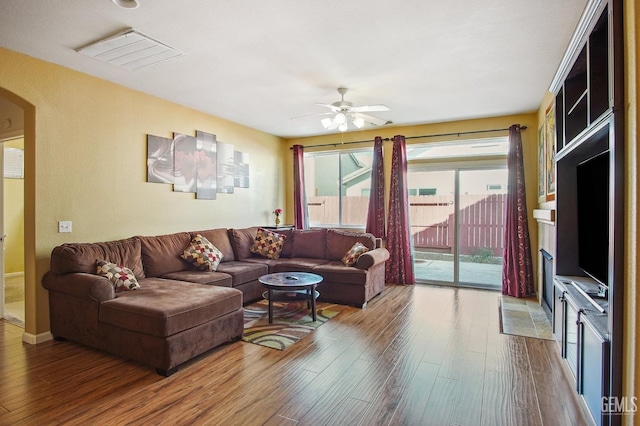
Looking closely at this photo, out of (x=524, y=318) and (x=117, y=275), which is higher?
(x=117, y=275)

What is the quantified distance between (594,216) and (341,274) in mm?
2915

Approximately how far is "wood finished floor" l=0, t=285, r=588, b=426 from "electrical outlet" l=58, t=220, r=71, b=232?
44.1 inches

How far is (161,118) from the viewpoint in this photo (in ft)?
15.1

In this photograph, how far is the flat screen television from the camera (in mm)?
2213

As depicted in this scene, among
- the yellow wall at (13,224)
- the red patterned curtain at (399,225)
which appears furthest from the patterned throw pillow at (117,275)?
the yellow wall at (13,224)

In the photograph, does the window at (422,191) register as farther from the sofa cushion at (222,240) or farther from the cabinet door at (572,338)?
the cabinet door at (572,338)

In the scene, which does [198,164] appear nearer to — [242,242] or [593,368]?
[242,242]

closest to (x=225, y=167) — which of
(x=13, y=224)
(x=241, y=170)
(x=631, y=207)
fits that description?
(x=241, y=170)

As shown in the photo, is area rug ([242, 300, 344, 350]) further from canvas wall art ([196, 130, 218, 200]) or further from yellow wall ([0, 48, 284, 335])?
canvas wall art ([196, 130, 218, 200])

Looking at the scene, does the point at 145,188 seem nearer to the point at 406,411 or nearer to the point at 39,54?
A: the point at 39,54

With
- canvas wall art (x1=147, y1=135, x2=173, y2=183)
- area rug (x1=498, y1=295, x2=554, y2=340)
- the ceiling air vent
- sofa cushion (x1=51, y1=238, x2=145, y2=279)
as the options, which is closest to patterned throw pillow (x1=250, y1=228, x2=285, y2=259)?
canvas wall art (x1=147, y1=135, x2=173, y2=183)

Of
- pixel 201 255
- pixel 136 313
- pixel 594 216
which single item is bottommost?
pixel 136 313

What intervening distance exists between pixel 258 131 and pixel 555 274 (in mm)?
5172

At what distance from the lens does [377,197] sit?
6.21 metres
